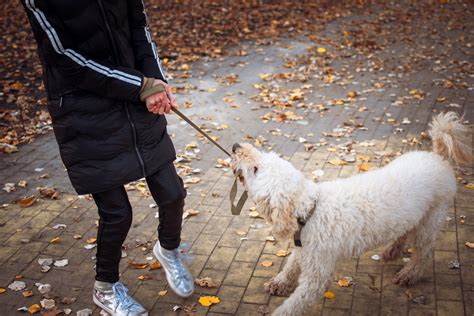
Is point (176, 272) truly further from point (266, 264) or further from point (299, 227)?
point (299, 227)

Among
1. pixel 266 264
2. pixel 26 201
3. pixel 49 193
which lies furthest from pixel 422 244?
pixel 26 201

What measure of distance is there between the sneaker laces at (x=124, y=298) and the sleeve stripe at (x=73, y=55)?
1604mm

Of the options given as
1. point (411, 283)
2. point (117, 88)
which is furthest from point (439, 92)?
point (117, 88)

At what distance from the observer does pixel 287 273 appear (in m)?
3.92

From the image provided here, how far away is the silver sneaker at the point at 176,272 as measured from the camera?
155 inches

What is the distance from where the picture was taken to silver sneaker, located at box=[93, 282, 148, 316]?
3699mm

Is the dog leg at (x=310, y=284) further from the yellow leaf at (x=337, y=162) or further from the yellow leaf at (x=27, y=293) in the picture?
the yellow leaf at (x=337, y=162)

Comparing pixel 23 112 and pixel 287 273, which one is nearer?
pixel 287 273

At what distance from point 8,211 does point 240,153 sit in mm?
3237

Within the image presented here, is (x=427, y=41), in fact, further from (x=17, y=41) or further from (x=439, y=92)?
(x=17, y=41)

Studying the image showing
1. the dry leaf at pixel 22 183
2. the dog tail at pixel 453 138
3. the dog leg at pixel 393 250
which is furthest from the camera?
the dry leaf at pixel 22 183

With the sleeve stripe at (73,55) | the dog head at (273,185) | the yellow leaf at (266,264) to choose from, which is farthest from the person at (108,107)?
the yellow leaf at (266,264)

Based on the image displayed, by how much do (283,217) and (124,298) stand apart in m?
1.43

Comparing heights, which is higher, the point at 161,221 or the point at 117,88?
the point at 117,88
